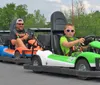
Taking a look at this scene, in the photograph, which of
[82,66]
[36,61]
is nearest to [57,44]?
[36,61]

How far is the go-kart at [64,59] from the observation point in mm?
9992

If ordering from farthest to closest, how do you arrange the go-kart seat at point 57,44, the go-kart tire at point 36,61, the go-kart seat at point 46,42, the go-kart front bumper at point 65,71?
the go-kart seat at point 46,42
the go-kart tire at point 36,61
the go-kart seat at point 57,44
the go-kart front bumper at point 65,71

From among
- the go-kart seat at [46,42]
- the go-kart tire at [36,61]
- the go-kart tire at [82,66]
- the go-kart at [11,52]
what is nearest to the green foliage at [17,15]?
the go-kart at [11,52]

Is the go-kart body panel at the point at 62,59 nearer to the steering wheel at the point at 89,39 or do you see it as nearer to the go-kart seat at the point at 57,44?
the go-kart seat at the point at 57,44

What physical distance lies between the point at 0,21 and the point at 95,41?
45322 mm

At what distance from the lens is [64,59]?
11.0 metres

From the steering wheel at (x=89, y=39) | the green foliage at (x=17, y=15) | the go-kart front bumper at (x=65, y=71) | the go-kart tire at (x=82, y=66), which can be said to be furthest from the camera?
the green foliage at (x=17, y=15)

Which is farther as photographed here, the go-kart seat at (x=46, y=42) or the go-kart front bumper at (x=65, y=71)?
the go-kart seat at (x=46, y=42)

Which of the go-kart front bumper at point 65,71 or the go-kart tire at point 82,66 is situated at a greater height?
the go-kart tire at point 82,66

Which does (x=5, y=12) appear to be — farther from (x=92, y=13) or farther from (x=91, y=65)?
(x=91, y=65)

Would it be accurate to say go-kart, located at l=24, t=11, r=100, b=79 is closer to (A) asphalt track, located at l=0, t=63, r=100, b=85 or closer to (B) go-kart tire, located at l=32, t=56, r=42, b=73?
(B) go-kart tire, located at l=32, t=56, r=42, b=73

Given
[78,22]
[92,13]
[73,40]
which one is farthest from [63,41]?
[92,13]

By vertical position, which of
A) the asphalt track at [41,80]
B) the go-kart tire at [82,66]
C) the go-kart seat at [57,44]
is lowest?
the asphalt track at [41,80]

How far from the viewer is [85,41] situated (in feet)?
36.2
